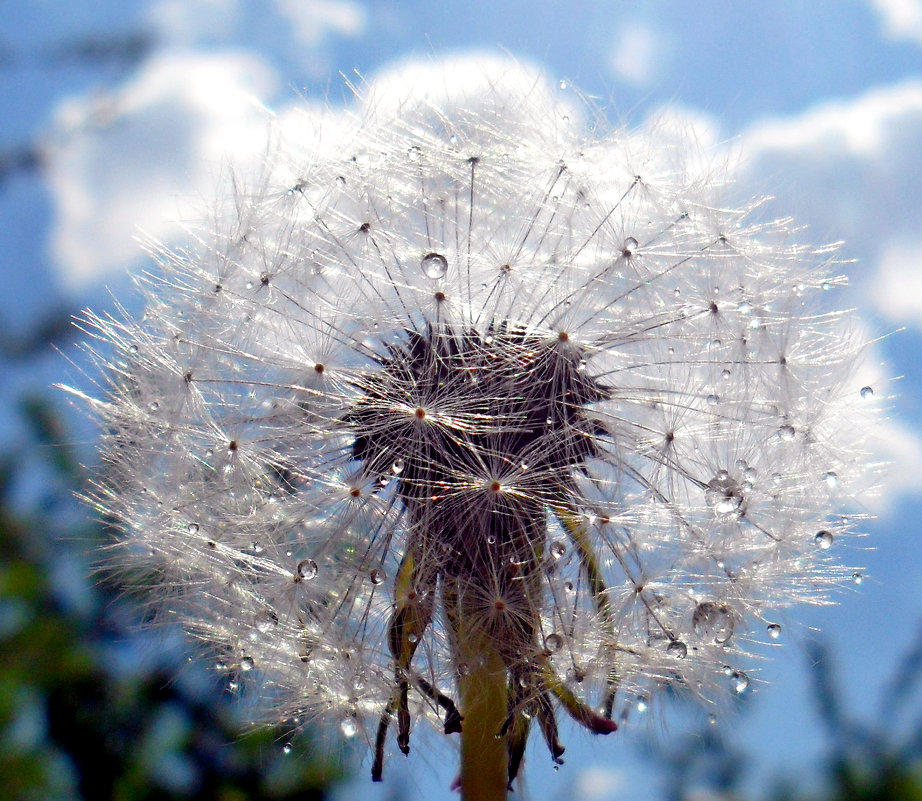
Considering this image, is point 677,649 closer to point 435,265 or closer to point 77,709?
point 435,265

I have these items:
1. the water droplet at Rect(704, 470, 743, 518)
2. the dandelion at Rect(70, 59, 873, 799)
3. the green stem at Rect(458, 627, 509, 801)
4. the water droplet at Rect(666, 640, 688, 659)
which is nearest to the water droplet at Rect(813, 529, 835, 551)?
the dandelion at Rect(70, 59, 873, 799)

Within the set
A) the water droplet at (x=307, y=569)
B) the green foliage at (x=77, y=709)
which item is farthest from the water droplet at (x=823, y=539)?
the green foliage at (x=77, y=709)

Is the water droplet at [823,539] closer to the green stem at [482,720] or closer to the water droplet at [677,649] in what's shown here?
the water droplet at [677,649]

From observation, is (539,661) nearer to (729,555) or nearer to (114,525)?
(729,555)

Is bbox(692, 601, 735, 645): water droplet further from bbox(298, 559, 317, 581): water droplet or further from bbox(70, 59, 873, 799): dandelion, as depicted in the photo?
bbox(298, 559, 317, 581): water droplet

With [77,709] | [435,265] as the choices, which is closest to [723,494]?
[435,265]
